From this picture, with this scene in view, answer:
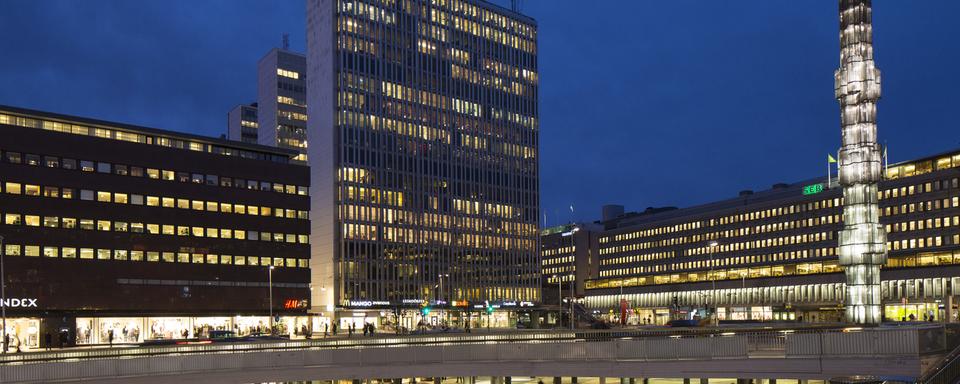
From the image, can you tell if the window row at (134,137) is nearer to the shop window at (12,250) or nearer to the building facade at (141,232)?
the building facade at (141,232)

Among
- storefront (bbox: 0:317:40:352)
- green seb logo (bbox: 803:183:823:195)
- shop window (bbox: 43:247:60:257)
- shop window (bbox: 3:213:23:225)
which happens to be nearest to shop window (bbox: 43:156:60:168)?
shop window (bbox: 3:213:23:225)

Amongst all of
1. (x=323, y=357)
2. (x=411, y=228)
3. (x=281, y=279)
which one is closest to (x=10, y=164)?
(x=281, y=279)

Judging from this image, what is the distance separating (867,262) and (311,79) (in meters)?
109

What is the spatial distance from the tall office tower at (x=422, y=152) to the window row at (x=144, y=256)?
29.4 m

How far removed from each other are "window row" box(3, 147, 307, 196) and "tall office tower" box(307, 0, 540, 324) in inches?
1232

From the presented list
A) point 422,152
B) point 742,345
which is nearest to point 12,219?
point 422,152

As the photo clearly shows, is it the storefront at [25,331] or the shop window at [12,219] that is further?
the shop window at [12,219]

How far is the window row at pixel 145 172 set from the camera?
9412 centimetres

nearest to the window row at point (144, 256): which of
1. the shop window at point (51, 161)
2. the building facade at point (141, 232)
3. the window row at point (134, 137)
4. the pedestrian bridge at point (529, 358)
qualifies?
the building facade at point (141, 232)

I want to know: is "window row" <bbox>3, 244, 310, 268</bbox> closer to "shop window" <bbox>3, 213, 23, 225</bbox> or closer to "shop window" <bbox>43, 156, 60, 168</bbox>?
"shop window" <bbox>3, 213, 23, 225</bbox>

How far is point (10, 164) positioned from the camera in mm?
92562

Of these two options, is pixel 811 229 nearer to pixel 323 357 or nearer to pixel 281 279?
pixel 281 279

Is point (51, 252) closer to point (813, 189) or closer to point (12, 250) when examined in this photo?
point (12, 250)

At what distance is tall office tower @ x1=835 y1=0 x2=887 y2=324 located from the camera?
65.0 metres
